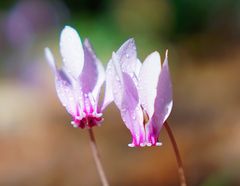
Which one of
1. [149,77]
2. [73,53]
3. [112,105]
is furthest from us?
[112,105]

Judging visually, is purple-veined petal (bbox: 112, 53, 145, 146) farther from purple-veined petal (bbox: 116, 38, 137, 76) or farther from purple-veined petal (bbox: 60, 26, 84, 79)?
purple-veined petal (bbox: 60, 26, 84, 79)

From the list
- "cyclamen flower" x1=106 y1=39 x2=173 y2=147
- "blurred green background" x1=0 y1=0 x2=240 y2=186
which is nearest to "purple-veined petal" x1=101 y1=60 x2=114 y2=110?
"cyclamen flower" x1=106 y1=39 x2=173 y2=147

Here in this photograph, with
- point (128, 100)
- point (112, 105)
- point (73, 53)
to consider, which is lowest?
point (112, 105)

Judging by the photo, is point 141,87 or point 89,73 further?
point 89,73

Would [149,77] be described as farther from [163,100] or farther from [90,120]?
[90,120]

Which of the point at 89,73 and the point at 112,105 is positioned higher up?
the point at 89,73

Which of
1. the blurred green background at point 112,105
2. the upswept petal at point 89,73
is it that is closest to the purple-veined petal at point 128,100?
the upswept petal at point 89,73

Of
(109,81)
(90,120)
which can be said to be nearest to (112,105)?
(90,120)
